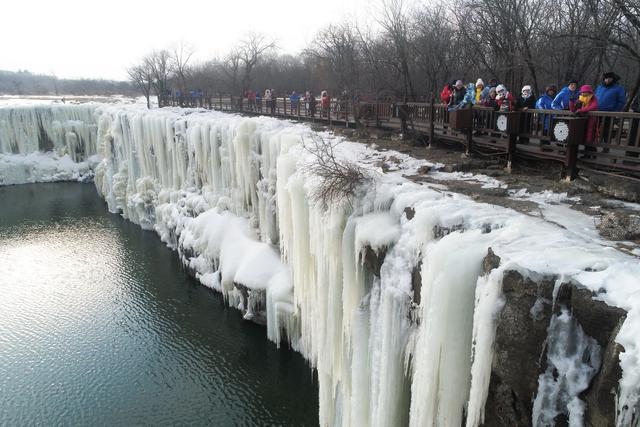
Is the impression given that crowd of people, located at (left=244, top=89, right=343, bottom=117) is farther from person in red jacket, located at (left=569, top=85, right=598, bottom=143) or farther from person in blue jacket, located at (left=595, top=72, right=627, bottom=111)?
person in blue jacket, located at (left=595, top=72, right=627, bottom=111)

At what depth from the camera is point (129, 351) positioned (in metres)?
12.3

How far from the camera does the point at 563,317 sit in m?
3.59

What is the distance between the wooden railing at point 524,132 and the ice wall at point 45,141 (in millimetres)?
24750

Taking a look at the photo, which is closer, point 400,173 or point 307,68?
point 400,173

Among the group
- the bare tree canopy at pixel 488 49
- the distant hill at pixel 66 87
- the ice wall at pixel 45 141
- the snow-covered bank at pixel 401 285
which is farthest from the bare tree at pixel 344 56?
the distant hill at pixel 66 87

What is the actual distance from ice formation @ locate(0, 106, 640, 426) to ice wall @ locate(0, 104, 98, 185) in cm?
2473

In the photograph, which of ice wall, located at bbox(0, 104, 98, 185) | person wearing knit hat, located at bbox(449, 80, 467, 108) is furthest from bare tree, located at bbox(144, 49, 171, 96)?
person wearing knit hat, located at bbox(449, 80, 467, 108)

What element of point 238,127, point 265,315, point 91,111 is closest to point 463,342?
point 265,315

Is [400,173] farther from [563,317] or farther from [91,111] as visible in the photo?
[91,111]

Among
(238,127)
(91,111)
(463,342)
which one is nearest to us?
(463,342)

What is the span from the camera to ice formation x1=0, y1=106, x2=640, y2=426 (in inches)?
145

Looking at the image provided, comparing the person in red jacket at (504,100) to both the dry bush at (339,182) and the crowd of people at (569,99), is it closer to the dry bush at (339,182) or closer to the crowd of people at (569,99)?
the crowd of people at (569,99)

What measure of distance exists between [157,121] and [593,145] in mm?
19080

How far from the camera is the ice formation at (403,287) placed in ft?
12.1
